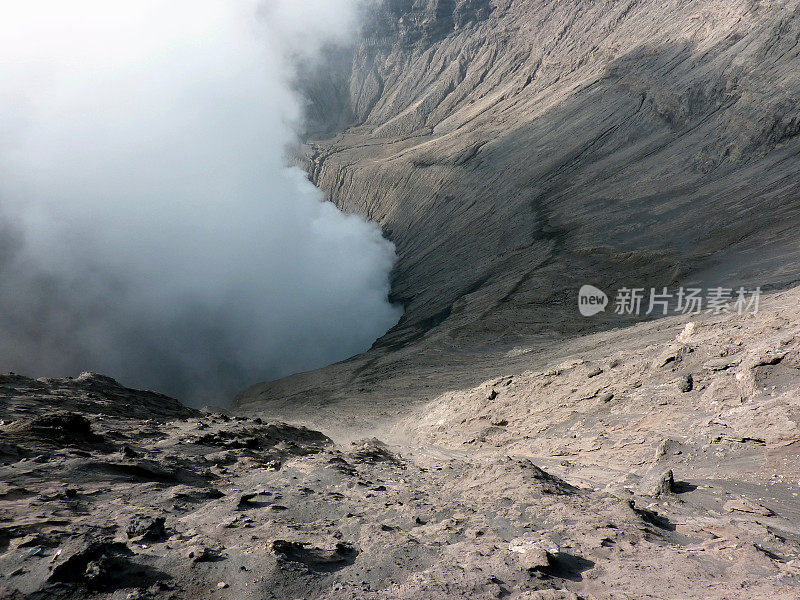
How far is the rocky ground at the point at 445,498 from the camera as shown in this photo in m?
4.10

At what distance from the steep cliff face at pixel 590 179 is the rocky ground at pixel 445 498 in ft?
40.2

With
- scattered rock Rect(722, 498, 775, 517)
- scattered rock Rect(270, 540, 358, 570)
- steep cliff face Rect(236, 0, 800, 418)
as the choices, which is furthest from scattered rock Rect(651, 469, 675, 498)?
steep cliff face Rect(236, 0, 800, 418)

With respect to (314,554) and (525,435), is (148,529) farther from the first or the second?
(525,435)

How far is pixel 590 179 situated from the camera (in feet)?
132

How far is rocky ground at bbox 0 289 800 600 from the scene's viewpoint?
4.10m

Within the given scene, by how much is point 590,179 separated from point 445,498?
38.6 m

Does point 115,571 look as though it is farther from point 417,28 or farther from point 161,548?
point 417,28

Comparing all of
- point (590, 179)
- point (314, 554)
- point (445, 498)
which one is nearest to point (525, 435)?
point (445, 498)

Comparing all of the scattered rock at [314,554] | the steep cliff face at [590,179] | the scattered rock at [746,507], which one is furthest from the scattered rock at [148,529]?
the steep cliff face at [590,179]

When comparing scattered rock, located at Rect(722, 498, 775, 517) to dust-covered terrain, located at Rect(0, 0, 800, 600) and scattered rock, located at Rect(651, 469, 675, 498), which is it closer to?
dust-covered terrain, located at Rect(0, 0, 800, 600)

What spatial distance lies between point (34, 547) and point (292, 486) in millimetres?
2927

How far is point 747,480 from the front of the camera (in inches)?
265

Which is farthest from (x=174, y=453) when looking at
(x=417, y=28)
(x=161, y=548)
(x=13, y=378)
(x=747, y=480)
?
(x=417, y=28)

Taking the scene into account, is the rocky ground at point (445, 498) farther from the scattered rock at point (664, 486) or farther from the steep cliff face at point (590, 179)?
the steep cliff face at point (590, 179)
